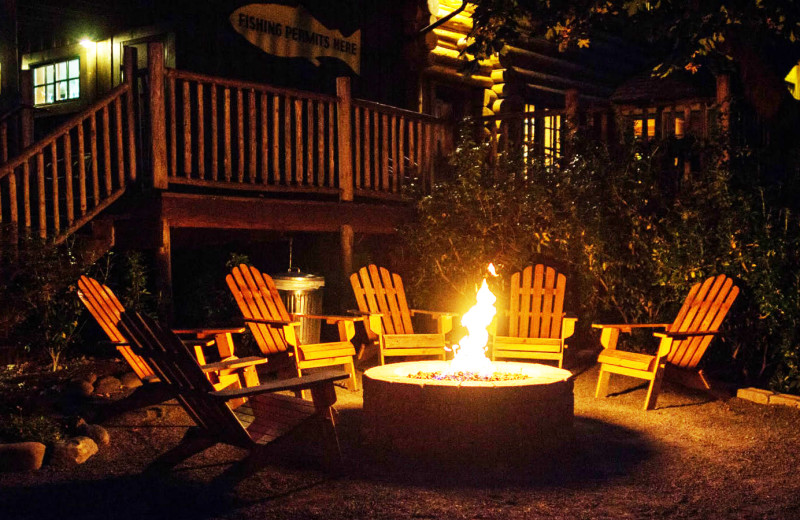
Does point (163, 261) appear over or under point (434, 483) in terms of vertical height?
over

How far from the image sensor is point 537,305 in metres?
8.09

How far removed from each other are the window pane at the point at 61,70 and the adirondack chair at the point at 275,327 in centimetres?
546

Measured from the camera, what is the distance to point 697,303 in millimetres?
7117

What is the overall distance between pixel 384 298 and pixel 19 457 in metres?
4.26

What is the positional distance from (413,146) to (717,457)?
251 inches

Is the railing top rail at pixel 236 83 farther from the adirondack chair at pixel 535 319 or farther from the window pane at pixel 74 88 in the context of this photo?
the window pane at pixel 74 88

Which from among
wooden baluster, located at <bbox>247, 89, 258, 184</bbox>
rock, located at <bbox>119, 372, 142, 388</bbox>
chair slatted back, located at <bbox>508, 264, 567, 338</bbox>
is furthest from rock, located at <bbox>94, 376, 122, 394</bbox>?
chair slatted back, located at <bbox>508, 264, 567, 338</bbox>

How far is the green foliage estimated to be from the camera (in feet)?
16.9

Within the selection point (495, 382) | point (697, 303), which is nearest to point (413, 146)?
point (697, 303)

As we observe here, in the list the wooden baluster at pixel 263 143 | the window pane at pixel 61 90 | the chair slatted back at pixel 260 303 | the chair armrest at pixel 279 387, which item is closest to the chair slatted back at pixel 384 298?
the chair slatted back at pixel 260 303

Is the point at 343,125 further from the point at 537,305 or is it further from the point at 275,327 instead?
the point at 275,327

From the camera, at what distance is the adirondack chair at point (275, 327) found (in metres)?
7.18

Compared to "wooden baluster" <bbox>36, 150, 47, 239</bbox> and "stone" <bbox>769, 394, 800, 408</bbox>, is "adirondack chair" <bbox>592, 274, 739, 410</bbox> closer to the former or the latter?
"stone" <bbox>769, 394, 800, 408</bbox>

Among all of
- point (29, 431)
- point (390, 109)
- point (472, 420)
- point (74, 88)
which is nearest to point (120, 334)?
point (29, 431)
